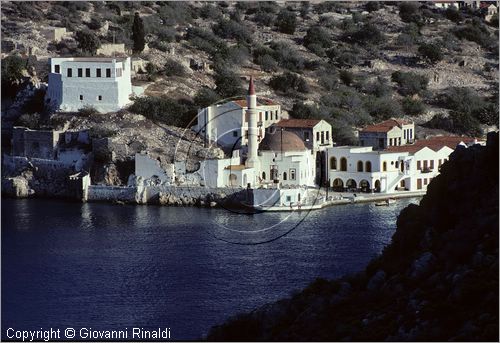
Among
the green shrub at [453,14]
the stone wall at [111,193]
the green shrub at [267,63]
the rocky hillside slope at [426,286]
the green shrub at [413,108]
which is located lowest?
Answer: the rocky hillside slope at [426,286]

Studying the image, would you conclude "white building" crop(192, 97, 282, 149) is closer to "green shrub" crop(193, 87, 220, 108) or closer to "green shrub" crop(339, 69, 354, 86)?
"green shrub" crop(193, 87, 220, 108)

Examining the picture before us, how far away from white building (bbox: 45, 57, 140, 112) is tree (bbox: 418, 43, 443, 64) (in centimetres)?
1473

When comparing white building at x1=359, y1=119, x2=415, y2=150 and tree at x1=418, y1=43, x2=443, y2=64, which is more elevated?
tree at x1=418, y1=43, x2=443, y2=64

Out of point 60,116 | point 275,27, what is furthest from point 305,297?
point 275,27

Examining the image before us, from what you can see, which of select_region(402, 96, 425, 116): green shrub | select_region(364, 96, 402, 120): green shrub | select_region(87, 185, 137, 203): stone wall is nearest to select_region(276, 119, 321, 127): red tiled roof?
select_region(87, 185, 137, 203): stone wall

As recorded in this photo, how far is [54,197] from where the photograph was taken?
43969mm

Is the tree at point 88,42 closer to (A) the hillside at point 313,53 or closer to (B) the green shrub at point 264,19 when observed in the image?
(A) the hillside at point 313,53

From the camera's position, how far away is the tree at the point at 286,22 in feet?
200

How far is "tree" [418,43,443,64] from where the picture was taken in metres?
59.0

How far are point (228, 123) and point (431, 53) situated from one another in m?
15.3

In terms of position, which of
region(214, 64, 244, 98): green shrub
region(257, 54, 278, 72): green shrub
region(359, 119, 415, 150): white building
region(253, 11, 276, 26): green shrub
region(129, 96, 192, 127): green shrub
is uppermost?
region(253, 11, 276, 26): green shrub

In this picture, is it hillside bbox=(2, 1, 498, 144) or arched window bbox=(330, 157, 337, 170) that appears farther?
hillside bbox=(2, 1, 498, 144)

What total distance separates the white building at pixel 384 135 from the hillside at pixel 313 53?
2.98 feet

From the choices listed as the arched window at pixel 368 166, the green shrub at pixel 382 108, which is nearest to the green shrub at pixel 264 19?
the green shrub at pixel 382 108
